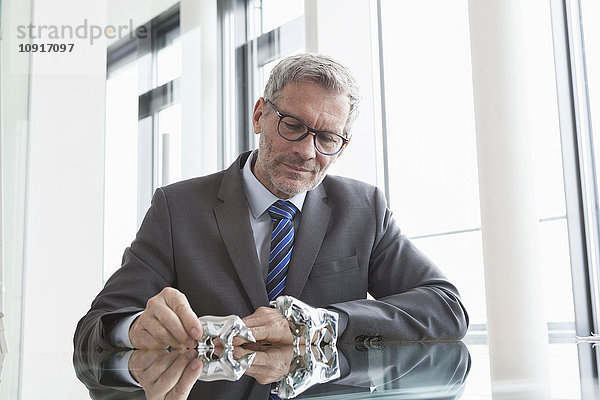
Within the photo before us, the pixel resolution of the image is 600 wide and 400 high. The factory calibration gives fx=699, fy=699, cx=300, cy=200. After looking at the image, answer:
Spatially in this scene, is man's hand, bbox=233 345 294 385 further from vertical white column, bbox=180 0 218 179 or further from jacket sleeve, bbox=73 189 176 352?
vertical white column, bbox=180 0 218 179

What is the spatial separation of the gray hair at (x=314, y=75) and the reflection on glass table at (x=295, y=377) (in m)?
0.95

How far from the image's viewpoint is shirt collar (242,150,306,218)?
1.90 metres

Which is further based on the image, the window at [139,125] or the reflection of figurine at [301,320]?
the window at [139,125]

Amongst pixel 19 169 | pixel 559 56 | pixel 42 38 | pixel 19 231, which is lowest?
pixel 19 231

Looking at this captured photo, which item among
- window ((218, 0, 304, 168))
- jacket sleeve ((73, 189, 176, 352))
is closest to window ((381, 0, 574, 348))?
window ((218, 0, 304, 168))

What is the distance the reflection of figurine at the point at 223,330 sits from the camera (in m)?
1.11

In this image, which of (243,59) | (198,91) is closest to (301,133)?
(198,91)

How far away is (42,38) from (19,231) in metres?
1.02

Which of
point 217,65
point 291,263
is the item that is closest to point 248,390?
point 291,263

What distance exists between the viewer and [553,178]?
3580mm

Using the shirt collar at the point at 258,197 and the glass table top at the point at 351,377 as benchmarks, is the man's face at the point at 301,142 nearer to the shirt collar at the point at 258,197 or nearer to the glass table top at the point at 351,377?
the shirt collar at the point at 258,197

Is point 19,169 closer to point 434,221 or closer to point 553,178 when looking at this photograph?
point 434,221

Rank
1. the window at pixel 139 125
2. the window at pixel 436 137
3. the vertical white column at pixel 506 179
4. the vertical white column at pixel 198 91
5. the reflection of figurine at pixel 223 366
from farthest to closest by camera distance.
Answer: the vertical white column at pixel 198 91
the window at pixel 436 137
the window at pixel 139 125
the vertical white column at pixel 506 179
the reflection of figurine at pixel 223 366

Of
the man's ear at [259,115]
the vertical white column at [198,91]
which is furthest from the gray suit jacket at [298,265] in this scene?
the vertical white column at [198,91]
